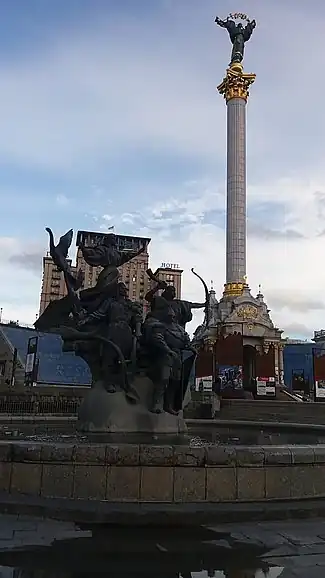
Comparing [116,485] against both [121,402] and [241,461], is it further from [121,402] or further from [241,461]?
[121,402]

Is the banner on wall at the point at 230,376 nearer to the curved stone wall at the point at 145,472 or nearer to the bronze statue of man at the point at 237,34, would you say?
the curved stone wall at the point at 145,472

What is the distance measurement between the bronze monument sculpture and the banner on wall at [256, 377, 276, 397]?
99.6 feet

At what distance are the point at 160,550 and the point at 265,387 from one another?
37968mm

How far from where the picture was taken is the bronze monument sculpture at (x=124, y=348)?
1080cm

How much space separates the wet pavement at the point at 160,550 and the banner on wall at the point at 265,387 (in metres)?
36.2

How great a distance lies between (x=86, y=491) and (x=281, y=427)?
8787mm

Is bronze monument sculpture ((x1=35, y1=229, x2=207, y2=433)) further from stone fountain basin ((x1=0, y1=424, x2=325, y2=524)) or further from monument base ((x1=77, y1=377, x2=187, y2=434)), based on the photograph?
stone fountain basin ((x1=0, y1=424, x2=325, y2=524))

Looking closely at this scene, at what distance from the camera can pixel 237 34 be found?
244 ft

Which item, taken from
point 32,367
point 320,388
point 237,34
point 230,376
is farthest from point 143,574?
point 237,34

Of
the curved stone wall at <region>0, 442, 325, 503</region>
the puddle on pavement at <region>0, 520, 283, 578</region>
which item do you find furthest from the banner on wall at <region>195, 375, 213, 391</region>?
the puddle on pavement at <region>0, 520, 283, 578</region>

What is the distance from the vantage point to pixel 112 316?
37.6ft

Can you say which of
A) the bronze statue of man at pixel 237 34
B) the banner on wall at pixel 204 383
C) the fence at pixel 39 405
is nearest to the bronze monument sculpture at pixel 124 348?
the fence at pixel 39 405

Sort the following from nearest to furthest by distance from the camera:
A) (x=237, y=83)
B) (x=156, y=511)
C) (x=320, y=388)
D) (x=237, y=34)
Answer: (x=156, y=511) → (x=320, y=388) → (x=237, y=83) → (x=237, y=34)

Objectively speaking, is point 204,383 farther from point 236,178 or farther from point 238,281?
point 236,178
